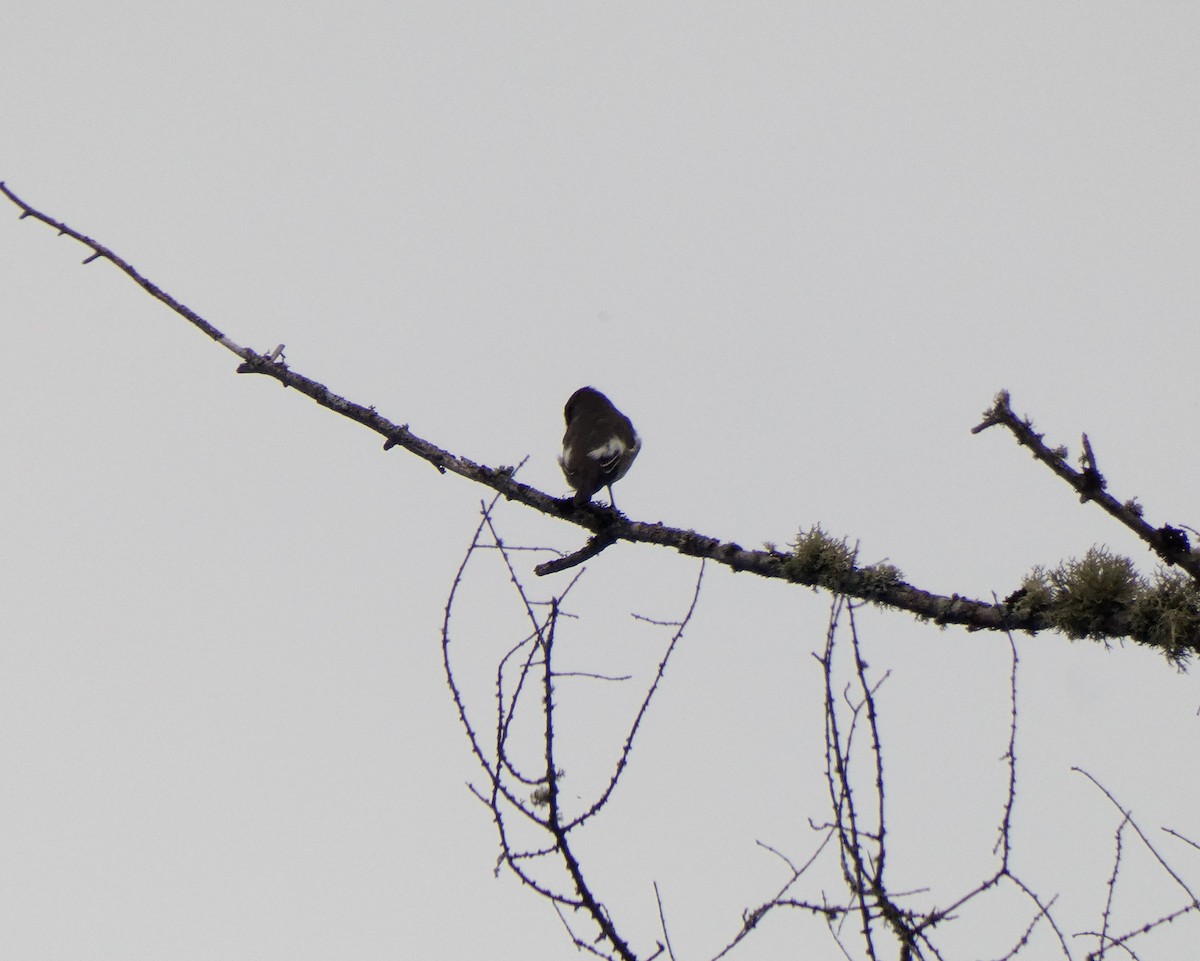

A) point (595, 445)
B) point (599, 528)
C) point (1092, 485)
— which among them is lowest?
point (1092, 485)

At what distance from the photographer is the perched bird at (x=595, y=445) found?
606 cm

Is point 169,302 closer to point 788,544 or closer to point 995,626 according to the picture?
point 788,544

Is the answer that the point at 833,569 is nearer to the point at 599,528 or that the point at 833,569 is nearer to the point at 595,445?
the point at 599,528

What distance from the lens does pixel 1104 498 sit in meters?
2.87

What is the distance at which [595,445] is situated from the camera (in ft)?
21.2

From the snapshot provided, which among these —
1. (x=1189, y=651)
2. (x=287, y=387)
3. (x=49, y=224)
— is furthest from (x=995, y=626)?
(x=49, y=224)

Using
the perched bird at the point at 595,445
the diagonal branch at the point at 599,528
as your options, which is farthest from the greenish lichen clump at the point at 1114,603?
the perched bird at the point at 595,445

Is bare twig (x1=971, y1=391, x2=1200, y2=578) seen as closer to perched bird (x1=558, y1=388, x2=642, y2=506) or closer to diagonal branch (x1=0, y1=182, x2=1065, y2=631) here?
diagonal branch (x1=0, y1=182, x2=1065, y2=631)

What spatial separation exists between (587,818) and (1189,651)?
65.9 inches

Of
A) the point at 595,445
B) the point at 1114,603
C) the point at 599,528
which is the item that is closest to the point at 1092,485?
the point at 1114,603

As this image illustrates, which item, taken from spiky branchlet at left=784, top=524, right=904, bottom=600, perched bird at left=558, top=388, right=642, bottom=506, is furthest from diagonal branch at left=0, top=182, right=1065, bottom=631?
perched bird at left=558, top=388, right=642, bottom=506

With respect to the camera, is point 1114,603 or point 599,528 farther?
point 599,528

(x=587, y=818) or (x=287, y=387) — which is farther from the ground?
(x=287, y=387)

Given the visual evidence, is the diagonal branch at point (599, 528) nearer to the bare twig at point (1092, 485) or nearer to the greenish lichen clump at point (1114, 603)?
the greenish lichen clump at point (1114, 603)
